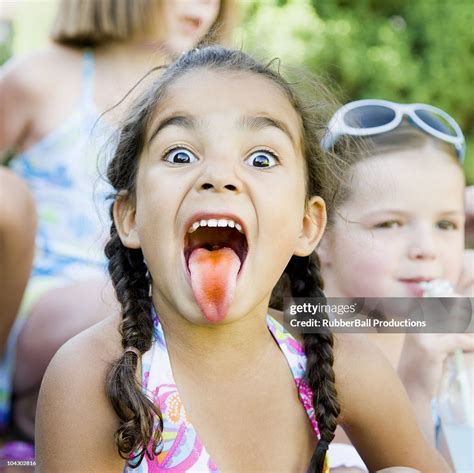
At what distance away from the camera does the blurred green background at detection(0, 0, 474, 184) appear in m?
1.89

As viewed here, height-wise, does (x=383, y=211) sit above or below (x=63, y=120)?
below

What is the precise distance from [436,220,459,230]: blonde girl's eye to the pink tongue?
0.62m

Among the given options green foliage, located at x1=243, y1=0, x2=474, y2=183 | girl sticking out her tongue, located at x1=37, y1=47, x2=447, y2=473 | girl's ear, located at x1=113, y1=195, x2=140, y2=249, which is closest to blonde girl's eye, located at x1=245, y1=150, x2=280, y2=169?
girl sticking out her tongue, located at x1=37, y1=47, x2=447, y2=473

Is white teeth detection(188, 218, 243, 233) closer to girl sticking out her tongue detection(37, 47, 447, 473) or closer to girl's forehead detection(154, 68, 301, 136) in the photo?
girl sticking out her tongue detection(37, 47, 447, 473)

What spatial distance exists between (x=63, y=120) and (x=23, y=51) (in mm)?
191

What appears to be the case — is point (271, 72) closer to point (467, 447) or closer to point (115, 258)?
point (115, 258)

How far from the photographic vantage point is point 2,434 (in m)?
1.89

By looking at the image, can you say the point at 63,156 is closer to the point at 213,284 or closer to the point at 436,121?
the point at 213,284

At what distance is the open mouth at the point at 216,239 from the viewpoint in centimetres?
144

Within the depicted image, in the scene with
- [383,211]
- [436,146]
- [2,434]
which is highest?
[436,146]

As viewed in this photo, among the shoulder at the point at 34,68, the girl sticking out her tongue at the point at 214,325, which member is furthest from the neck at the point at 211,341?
the shoulder at the point at 34,68

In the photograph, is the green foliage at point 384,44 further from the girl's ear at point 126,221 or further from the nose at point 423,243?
the girl's ear at point 126,221

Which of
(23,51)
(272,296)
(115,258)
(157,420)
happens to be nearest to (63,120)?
(23,51)

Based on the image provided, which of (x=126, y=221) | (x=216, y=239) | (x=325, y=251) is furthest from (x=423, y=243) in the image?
(x=126, y=221)
